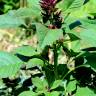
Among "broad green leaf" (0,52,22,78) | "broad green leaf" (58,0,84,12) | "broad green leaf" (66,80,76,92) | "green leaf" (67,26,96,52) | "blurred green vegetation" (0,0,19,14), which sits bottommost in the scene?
"broad green leaf" (66,80,76,92)

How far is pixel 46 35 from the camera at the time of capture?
1.78 m

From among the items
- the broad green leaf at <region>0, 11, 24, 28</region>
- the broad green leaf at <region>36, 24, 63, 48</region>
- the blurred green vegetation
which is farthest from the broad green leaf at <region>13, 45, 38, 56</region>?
the blurred green vegetation

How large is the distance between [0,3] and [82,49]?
4036mm

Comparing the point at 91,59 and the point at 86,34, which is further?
the point at 91,59

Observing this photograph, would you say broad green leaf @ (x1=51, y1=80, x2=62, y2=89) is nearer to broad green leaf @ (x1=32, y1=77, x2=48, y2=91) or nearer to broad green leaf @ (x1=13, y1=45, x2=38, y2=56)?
broad green leaf @ (x1=32, y1=77, x2=48, y2=91)

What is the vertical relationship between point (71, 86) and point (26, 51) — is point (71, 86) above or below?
below

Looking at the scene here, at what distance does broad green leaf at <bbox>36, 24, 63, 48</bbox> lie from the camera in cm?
174

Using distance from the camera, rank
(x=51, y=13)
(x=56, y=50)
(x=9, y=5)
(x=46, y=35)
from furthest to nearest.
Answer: (x=9, y=5) → (x=56, y=50) → (x=51, y=13) → (x=46, y=35)

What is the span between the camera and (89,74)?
7.81ft

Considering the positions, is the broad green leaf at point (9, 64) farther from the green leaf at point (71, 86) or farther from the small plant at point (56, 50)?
the green leaf at point (71, 86)

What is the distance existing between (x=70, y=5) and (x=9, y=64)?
42 centimetres

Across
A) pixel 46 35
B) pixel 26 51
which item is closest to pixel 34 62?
pixel 26 51

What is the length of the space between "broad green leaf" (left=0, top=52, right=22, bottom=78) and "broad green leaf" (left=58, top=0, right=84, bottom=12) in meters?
0.36

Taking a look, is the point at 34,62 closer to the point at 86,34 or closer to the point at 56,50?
the point at 56,50
